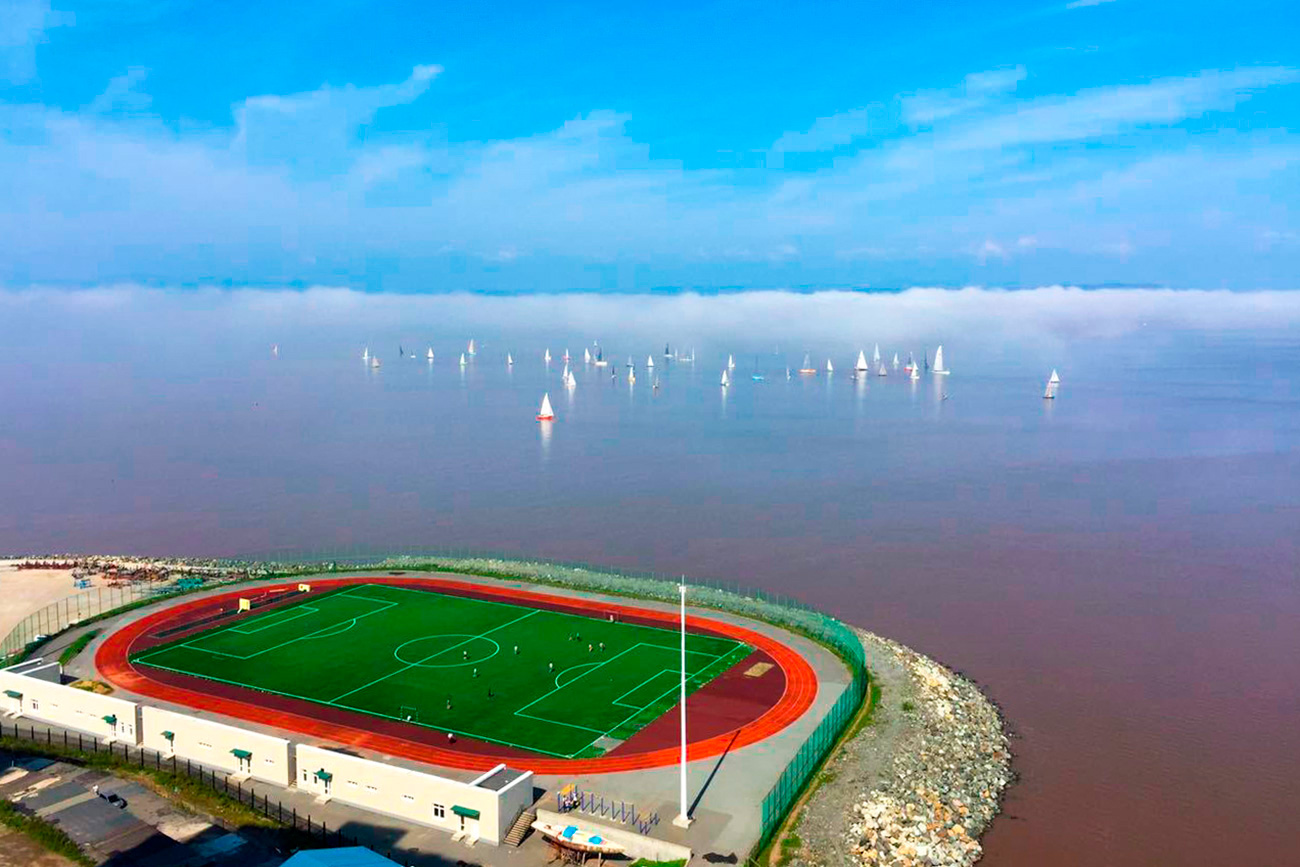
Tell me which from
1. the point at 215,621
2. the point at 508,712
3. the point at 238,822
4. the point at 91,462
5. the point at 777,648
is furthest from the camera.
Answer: the point at 91,462

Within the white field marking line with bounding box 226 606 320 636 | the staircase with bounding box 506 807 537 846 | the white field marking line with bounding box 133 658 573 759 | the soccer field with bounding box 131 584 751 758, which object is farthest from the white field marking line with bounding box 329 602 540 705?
the staircase with bounding box 506 807 537 846

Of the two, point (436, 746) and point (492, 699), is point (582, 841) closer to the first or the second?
point (436, 746)

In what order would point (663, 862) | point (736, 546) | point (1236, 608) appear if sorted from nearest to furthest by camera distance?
1. point (663, 862)
2. point (1236, 608)
3. point (736, 546)

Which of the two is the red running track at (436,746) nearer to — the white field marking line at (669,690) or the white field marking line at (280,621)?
the white field marking line at (669,690)

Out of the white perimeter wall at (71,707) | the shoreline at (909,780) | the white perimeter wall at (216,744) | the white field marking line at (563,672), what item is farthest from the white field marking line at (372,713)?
the shoreline at (909,780)

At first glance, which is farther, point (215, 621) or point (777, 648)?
point (215, 621)

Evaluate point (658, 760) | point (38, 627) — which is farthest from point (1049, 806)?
point (38, 627)

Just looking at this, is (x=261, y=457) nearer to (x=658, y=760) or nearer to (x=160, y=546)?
(x=160, y=546)
